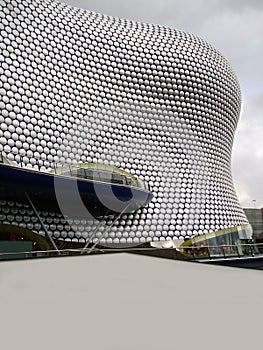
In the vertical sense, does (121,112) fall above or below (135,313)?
above

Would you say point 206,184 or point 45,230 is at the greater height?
point 206,184

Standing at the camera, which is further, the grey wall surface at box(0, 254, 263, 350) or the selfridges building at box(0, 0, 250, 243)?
the selfridges building at box(0, 0, 250, 243)

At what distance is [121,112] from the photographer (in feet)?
68.2

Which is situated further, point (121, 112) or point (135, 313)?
point (121, 112)

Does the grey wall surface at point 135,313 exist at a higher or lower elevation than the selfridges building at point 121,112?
lower

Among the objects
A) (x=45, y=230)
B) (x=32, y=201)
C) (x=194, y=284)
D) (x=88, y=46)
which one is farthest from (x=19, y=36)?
(x=194, y=284)

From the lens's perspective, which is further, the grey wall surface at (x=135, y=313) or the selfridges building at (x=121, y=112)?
the selfridges building at (x=121, y=112)

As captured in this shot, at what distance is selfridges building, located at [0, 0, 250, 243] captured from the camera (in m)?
16.6

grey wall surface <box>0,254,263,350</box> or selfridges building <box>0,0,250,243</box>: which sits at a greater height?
selfridges building <box>0,0,250,243</box>

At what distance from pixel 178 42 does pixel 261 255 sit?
56.7 feet

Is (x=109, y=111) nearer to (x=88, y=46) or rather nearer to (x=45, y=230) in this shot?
(x=88, y=46)

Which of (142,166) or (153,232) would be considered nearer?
(153,232)

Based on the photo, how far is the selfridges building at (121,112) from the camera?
1661 centimetres

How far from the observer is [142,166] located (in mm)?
20516
